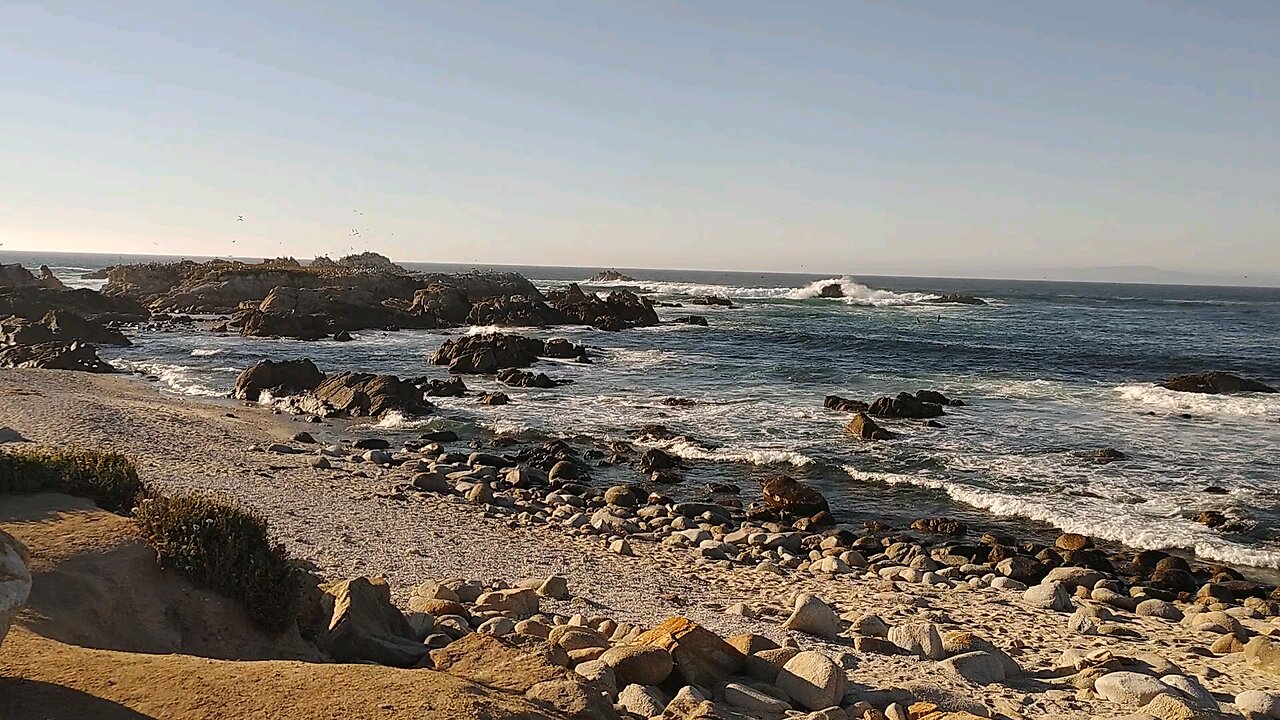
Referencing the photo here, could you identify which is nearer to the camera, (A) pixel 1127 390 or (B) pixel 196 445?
(B) pixel 196 445

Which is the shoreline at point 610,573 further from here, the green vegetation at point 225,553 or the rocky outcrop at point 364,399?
the rocky outcrop at point 364,399

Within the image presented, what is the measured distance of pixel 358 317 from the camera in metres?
65.2

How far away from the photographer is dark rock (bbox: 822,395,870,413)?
31.0 m

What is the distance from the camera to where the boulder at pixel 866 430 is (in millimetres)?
26594

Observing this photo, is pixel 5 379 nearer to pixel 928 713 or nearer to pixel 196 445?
pixel 196 445

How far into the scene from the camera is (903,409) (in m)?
30.0

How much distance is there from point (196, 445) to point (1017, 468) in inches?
826

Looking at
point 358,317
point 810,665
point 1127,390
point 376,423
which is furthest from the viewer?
point 358,317

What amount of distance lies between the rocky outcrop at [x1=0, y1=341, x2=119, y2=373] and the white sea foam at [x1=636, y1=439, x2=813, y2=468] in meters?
27.1

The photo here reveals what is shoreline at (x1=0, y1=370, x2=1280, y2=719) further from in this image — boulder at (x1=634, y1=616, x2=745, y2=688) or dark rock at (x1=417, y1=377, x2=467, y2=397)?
dark rock at (x1=417, y1=377, x2=467, y2=397)

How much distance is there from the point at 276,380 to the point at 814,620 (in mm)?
26462

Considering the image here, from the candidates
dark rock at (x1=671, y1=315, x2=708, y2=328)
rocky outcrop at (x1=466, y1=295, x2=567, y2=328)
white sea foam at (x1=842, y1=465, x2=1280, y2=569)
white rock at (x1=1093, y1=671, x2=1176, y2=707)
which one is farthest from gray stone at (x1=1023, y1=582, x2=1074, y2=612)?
dark rock at (x1=671, y1=315, x2=708, y2=328)

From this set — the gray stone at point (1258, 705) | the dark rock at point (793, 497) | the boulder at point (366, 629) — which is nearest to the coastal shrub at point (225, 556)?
the boulder at point (366, 629)

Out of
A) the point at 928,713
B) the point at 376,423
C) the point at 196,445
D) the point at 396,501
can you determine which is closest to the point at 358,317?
the point at 376,423
